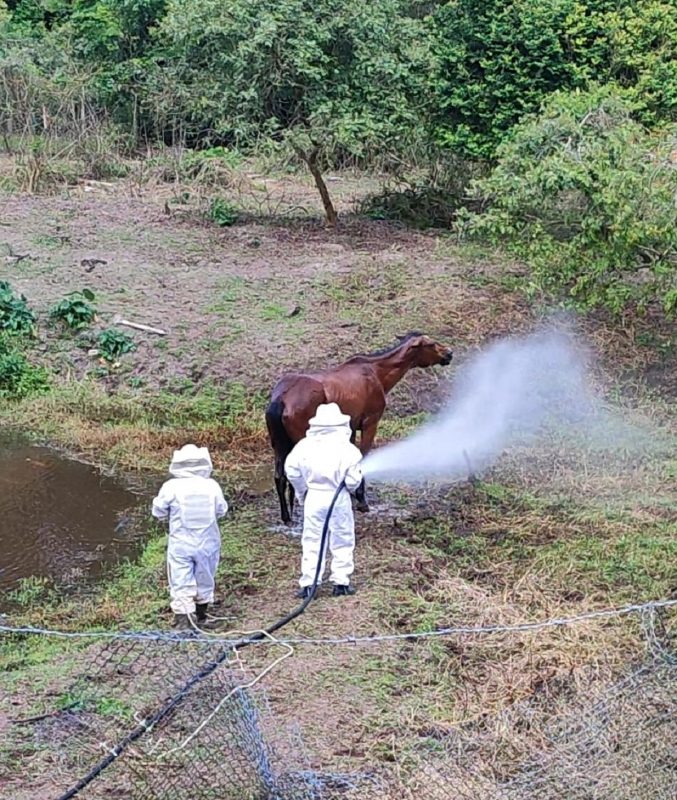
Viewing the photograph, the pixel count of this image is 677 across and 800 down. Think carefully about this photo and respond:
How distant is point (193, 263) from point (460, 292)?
14.4 ft

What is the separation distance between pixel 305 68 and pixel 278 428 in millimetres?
9354

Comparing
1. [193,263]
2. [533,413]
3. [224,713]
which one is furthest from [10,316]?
[224,713]

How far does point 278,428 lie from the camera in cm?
955

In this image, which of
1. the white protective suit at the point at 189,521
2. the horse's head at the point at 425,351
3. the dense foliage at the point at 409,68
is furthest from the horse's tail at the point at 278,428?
the dense foliage at the point at 409,68

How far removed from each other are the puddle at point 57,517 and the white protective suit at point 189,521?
181 centimetres

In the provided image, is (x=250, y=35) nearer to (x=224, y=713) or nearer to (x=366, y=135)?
(x=366, y=135)

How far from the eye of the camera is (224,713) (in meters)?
6.26

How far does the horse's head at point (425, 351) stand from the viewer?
10.7m

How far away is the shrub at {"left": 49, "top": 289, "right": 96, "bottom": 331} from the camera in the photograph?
14930mm

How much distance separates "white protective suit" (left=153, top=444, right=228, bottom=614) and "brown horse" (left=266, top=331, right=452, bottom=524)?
6.37ft

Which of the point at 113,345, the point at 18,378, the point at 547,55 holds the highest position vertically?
the point at 547,55

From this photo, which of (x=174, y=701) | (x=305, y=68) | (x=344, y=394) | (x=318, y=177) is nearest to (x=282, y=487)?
(x=344, y=394)

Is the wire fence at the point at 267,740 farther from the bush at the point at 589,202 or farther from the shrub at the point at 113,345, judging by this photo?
the shrub at the point at 113,345

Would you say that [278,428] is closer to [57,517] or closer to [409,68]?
[57,517]
